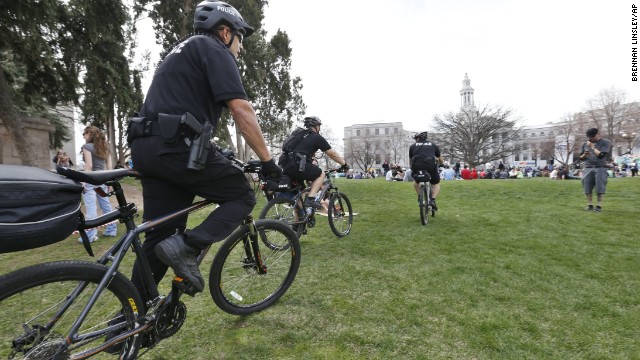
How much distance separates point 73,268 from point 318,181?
4.10 m

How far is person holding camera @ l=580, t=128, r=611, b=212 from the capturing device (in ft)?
27.2

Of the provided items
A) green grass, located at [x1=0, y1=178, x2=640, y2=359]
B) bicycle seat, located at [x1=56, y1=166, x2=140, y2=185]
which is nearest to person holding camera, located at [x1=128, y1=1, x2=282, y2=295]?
bicycle seat, located at [x1=56, y1=166, x2=140, y2=185]

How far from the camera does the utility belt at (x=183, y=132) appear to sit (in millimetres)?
2006

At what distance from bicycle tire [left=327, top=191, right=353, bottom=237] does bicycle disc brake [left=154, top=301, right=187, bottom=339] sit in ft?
12.1

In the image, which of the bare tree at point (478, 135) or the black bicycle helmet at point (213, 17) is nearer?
the black bicycle helmet at point (213, 17)

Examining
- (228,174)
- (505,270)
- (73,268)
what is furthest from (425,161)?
(73,268)

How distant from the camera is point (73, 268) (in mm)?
1685

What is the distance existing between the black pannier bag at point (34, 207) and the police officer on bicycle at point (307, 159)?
3796 mm

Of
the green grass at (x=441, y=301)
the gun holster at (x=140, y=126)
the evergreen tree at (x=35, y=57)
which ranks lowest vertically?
the green grass at (x=441, y=301)

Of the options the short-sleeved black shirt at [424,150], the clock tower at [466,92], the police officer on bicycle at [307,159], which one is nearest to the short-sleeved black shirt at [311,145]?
the police officer on bicycle at [307,159]

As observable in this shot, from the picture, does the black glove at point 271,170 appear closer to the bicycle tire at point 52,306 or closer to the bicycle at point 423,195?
the bicycle tire at point 52,306

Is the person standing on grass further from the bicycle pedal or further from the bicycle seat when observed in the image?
the bicycle seat

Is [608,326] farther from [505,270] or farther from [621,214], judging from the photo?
[621,214]

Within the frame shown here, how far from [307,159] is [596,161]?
784 centimetres
